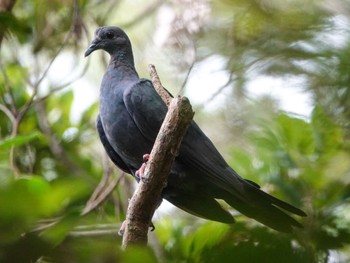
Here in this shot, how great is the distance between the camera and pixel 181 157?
2395 mm

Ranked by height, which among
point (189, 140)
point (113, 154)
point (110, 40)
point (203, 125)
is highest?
point (110, 40)

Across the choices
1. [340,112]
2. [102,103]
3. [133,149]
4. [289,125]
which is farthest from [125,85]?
[340,112]

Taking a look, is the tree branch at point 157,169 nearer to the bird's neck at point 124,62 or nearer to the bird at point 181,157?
the bird at point 181,157

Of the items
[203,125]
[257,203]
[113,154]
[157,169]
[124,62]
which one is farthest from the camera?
[203,125]

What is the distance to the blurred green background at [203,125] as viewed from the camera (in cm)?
54

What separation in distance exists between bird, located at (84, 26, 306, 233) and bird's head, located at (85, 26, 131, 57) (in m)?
0.31

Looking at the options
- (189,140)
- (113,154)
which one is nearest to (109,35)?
(113,154)

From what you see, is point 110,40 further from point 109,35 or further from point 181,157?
point 181,157

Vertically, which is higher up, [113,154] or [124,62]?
[124,62]

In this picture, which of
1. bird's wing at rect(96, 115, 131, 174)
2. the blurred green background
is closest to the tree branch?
the blurred green background

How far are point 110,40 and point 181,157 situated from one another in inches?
33.6

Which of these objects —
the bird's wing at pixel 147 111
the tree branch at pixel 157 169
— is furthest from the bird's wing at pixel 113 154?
the tree branch at pixel 157 169

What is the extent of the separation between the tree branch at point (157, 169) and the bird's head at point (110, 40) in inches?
47.4

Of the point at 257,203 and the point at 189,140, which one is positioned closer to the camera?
the point at 257,203
